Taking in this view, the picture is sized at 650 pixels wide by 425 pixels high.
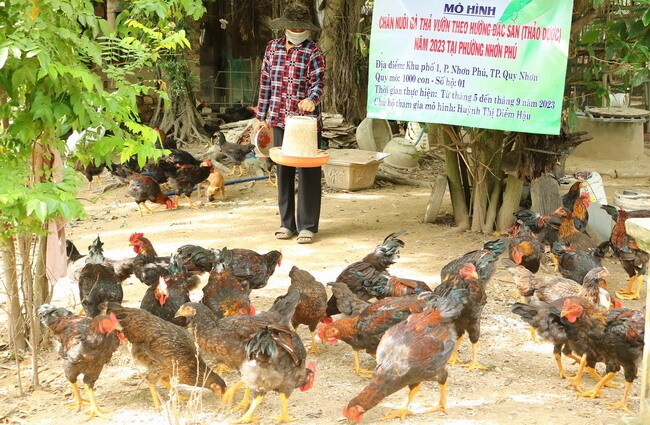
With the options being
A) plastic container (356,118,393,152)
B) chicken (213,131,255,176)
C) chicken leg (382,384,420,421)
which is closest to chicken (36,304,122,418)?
chicken leg (382,384,420,421)

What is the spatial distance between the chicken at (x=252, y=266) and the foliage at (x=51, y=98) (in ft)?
4.81

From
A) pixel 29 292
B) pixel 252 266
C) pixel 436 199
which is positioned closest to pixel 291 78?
pixel 436 199

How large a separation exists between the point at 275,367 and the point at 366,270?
197cm

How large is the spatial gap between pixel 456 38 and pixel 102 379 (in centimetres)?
463

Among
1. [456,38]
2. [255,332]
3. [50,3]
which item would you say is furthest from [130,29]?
[456,38]

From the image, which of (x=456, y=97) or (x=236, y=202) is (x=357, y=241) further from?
(x=236, y=202)

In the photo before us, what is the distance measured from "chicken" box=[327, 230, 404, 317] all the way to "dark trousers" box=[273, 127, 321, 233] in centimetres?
213

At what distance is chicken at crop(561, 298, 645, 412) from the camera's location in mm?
5207

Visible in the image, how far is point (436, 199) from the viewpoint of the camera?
9812mm

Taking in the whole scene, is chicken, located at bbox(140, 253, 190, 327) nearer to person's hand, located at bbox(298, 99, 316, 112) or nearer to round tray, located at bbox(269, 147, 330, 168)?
round tray, located at bbox(269, 147, 330, 168)

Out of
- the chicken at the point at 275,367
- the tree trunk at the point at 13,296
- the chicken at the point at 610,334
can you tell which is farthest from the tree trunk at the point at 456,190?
the tree trunk at the point at 13,296

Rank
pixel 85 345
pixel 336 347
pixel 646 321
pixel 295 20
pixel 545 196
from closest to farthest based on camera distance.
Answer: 1. pixel 646 321
2. pixel 85 345
3. pixel 336 347
4. pixel 295 20
5. pixel 545 196

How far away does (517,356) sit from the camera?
6.15 meters

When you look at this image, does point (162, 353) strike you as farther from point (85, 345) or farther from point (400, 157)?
point (400, 157)
